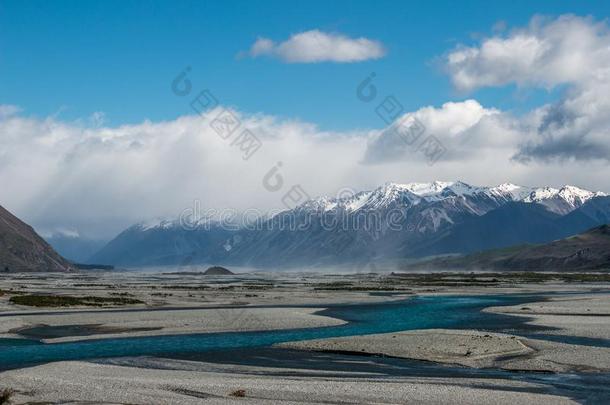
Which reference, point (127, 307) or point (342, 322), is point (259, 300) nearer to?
point (127, 307)

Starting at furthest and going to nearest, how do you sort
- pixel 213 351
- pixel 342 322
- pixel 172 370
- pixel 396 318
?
pixel 396 318, pixel 342 322, pixel 213 351, pixel 172 370

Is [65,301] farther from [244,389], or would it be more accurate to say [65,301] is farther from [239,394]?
[239,394]

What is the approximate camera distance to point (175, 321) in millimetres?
66375

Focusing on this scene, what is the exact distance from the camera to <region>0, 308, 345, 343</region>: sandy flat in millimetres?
59812

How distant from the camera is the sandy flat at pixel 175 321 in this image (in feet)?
196

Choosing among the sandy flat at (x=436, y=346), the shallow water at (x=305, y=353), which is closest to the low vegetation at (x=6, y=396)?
the shallow water at (x=305, y=353)

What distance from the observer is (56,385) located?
33844mm

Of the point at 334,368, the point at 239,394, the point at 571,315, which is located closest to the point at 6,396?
the point at 239,394

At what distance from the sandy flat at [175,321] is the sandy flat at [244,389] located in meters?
18.5

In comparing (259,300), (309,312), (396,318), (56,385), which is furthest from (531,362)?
(259,300)

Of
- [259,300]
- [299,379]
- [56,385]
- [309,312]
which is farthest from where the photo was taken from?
[259,300]

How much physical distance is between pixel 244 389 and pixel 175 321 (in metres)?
34.7

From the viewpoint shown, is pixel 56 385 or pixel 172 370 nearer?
pixel 56 385

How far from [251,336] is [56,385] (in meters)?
23.7
